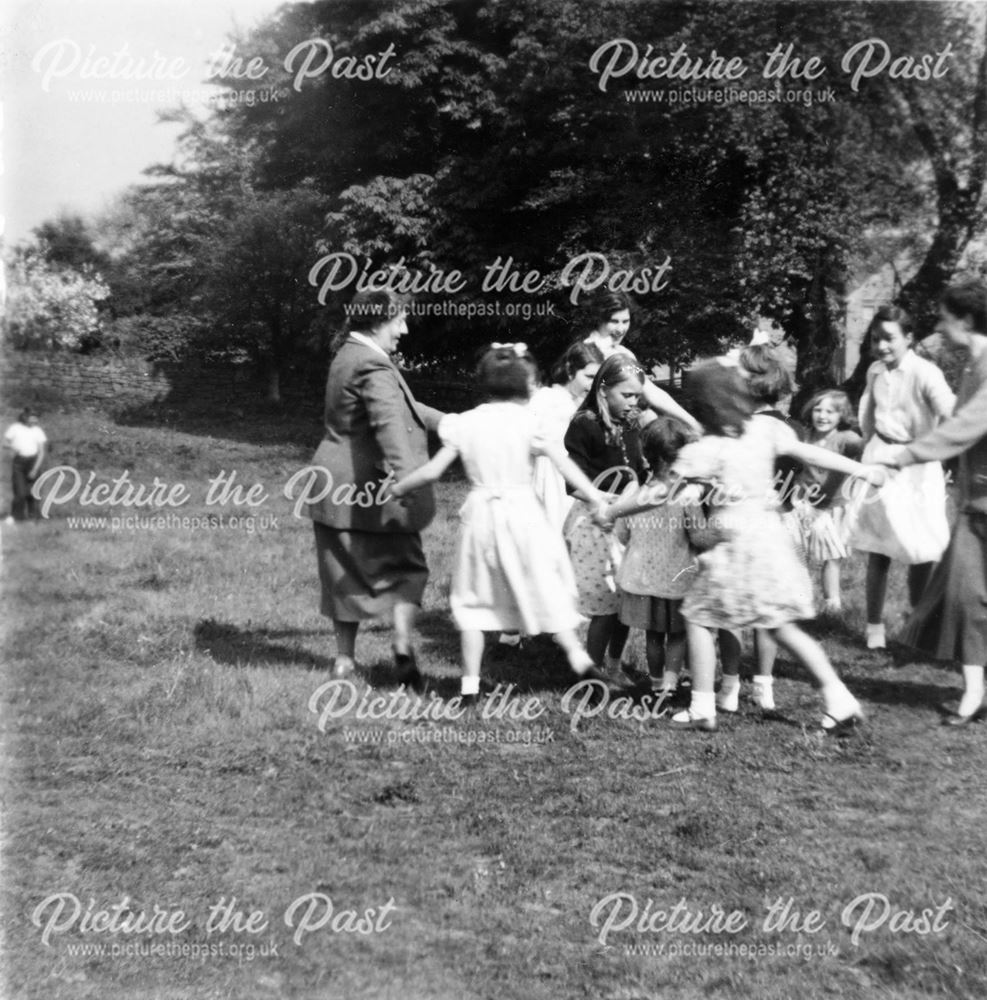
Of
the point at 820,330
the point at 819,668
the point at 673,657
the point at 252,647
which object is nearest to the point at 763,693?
the point at 673,657

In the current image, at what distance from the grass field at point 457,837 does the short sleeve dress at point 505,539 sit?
0.52m

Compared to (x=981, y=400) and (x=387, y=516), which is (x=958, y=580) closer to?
(x=981, y=400)

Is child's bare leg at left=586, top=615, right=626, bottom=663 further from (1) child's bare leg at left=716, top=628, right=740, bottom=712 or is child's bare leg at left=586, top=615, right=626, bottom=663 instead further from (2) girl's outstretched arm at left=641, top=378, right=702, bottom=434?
(2) girl's outstretched arm at left=641, top=378, right=702, bottom=434

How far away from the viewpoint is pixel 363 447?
6.94 m

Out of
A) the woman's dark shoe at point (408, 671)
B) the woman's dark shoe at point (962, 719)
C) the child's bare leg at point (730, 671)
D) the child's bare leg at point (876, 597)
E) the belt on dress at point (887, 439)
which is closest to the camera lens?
the woman's dark shoe at point (962, 719)

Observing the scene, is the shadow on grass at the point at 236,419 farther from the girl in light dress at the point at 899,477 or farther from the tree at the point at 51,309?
the girl in light dress at the point at 899,477

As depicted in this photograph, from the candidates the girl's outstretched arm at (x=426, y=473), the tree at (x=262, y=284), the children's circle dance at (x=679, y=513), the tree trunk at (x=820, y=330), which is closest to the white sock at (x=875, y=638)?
the children's circle dance at (x=679, y=513)

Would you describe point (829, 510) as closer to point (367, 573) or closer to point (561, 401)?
point (561, 401)

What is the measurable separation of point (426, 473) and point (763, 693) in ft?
7.10

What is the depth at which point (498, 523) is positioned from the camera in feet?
21.2

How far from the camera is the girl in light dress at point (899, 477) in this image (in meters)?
7.70

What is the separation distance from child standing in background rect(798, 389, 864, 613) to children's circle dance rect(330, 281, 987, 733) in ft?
2.17

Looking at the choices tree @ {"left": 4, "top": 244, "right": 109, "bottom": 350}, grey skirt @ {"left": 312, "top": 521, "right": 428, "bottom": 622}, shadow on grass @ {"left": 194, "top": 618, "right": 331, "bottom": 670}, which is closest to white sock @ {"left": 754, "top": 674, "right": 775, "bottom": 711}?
grey skirt @ {"left": 312, "top": 521, "right": 428, "bottom": 622}

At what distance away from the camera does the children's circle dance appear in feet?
19.6
